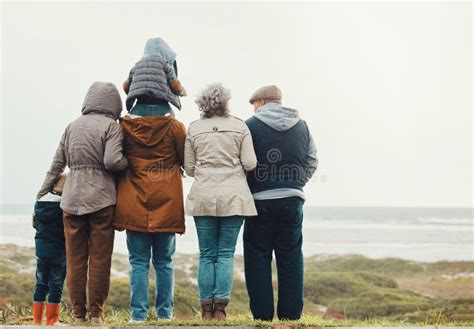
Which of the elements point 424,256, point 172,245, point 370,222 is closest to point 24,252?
point 172,245

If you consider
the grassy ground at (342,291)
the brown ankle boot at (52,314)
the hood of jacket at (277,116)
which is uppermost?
the hood of jacket at (277,116)

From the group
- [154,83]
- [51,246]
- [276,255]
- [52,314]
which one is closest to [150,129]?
[154,83]

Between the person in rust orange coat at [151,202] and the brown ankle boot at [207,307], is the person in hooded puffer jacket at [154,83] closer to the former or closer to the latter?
the person in rust orange coat at [151,202]

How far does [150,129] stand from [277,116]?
103cm

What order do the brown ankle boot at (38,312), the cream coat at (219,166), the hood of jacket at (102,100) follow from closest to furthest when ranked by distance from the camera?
the cream coat at (219,166)
the hood of jacket at (102,100)
the brown ankle boot at (38,312)

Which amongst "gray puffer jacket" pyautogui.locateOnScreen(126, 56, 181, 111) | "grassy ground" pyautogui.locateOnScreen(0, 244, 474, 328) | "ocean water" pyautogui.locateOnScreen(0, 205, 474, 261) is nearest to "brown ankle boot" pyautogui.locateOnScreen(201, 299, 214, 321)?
"gray puffer jacket" pyautogui.locateOnScreen(126, 56, 181, 111)

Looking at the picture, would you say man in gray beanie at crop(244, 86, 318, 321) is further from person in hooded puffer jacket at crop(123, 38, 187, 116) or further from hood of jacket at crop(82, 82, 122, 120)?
hood of jacket at crop(82, 82, 122, 120)

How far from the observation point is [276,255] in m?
5.79

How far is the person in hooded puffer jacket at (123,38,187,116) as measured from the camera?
5711 millimetres

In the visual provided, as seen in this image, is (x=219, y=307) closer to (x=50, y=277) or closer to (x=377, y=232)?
(x=50, y=277)

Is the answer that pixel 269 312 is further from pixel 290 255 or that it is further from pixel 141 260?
pixel 141 260

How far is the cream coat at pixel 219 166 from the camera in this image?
17.8 feet

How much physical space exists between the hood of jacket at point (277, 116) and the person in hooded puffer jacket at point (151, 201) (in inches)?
25.9

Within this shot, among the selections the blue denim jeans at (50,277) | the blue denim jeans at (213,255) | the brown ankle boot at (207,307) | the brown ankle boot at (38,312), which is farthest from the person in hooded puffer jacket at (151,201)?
the brown ankle boot at (38,312)
